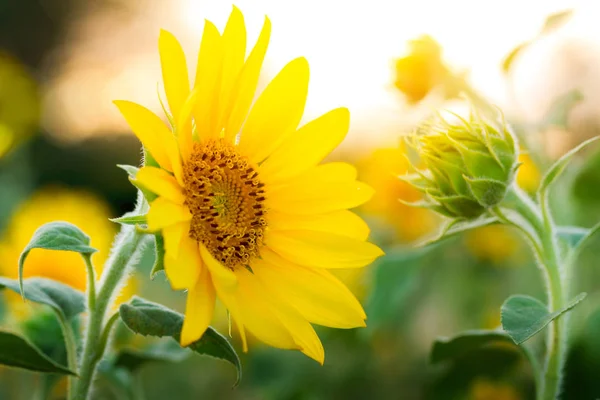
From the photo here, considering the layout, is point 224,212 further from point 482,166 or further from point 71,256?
point 71,256

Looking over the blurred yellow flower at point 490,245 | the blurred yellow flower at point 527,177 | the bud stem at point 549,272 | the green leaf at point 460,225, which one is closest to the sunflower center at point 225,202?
the green leaf at point 460,225

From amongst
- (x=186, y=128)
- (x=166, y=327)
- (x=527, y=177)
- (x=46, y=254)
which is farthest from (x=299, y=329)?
(x=527, y=177)

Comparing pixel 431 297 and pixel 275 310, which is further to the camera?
pixel 431 297

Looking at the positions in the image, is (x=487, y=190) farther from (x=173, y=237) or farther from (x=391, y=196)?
(x=391, y=196)

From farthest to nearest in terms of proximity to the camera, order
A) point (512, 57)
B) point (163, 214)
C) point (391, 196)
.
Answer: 1. point (391, 196)
2. point (512, 57)
3. point (163, 214)

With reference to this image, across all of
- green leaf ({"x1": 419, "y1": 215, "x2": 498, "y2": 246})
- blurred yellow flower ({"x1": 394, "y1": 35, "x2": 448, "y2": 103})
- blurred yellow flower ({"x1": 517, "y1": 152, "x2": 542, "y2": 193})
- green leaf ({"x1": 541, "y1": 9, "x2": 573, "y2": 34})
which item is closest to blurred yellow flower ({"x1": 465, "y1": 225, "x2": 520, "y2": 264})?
blurred yellow flower ({"x1": 517, "y1": 152, "x2": 542, "y2": 193})

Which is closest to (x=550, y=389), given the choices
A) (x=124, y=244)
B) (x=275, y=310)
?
(x=275, y=310)
